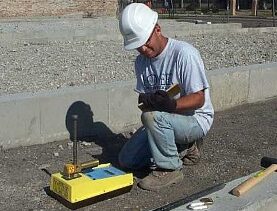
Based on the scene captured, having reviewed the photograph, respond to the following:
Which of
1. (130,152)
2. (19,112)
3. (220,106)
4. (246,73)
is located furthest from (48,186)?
(246,73)

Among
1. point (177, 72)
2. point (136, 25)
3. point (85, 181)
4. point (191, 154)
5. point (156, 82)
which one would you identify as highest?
point (136, 25)

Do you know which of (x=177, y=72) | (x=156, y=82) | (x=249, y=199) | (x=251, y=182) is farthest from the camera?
(x=156, y=82)

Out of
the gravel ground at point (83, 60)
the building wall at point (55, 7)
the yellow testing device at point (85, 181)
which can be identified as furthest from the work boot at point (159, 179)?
the building wall at point (55, 7)

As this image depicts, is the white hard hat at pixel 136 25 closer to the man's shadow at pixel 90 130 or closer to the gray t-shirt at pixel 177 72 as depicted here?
the gray t-shirt at pixel 177 72

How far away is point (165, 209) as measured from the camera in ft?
12.4

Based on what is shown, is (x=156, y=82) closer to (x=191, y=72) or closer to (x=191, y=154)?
(x=191, y=72)

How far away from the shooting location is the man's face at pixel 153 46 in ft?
14.4

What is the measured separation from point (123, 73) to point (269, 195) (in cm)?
525

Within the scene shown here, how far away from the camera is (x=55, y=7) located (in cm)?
2595

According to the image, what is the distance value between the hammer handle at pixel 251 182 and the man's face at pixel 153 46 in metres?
1.21

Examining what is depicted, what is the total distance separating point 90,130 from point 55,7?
815 inches

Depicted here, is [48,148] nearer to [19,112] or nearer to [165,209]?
[19,112]

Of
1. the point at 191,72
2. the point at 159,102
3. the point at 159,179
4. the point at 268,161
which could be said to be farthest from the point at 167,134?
the point at 268,161

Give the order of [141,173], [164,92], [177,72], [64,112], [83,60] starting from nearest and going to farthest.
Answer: [164,92], [177,72], [141,173], [64,112], [83,60]
